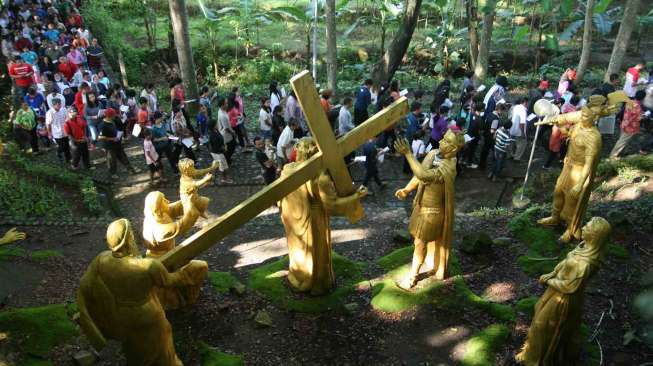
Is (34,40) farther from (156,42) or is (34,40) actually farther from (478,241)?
(478,241)

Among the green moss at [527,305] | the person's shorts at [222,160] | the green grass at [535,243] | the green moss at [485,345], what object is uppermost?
the person's shorts at [222,160]

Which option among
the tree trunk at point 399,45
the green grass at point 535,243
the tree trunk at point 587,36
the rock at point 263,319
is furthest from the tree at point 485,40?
the rock at point 263,319

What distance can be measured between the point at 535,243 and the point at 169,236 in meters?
6.10

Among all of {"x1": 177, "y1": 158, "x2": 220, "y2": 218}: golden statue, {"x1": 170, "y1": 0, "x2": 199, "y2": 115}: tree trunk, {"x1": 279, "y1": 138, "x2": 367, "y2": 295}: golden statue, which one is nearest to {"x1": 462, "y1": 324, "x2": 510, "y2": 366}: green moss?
{"x1": 279, "y1": 138, "x2": 367, "y2": 295}: golden statue

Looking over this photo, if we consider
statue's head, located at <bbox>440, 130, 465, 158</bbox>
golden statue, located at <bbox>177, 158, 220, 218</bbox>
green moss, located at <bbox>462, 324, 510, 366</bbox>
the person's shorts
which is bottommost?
green moss, located at <bbox>462, 324, 510, 366</bbox>

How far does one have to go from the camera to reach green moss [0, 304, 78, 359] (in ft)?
20.9

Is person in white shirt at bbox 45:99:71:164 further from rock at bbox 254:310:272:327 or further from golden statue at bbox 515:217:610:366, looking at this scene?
golden statue at bbox 515:217:610:366

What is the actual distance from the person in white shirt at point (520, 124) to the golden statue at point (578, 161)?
4.62 meters

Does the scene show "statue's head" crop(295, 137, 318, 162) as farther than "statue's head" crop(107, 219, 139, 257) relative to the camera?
Yes

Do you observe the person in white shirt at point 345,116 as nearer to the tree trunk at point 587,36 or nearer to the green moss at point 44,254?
the green moss at point 44,254

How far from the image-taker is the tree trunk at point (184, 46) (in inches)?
585

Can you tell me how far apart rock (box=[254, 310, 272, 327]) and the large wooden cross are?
2.19m

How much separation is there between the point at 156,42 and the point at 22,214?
52.2 feet

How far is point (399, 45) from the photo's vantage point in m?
17.9
